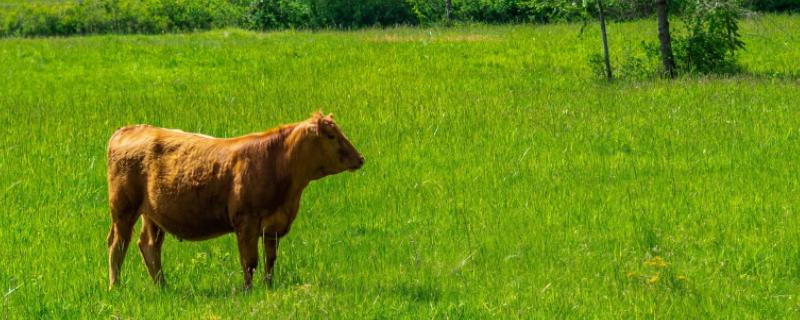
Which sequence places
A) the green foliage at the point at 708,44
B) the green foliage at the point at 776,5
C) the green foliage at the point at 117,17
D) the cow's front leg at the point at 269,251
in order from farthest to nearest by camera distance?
the green foliage at the point at 117,17
the green foliage at the point at 776,5
the green foliage at the point at 708,44
the cow's front leg at the point at 269,251

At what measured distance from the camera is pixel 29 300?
27.3 feet

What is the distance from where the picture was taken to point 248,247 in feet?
26.1

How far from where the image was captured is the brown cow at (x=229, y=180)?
26.2ft

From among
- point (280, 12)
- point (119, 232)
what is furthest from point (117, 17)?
point (119, 232)

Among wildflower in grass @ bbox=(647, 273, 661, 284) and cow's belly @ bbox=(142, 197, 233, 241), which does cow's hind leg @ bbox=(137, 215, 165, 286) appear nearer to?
cow's belly @ bbox=(142, 197, 233, 241)

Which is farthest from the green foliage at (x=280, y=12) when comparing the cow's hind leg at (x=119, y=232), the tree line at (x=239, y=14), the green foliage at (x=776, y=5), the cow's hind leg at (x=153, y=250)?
the cow's hind leg at (x=119, y=232)

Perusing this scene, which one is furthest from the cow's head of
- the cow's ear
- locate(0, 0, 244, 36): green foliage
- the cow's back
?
locate(0, 0, 244, 36): green foliage

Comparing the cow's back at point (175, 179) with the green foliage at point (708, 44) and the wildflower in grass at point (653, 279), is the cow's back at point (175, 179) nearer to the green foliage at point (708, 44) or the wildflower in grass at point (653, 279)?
the wildflower in grass at point (653, 279)

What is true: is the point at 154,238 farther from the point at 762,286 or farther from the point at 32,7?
the point at 32,7

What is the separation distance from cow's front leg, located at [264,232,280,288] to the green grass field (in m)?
0.22

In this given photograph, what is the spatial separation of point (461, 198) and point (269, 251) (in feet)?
13.6

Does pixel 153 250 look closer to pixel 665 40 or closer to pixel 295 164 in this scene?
pixel 295 164

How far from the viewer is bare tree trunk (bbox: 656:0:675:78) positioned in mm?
22703

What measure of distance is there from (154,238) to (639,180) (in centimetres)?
602
